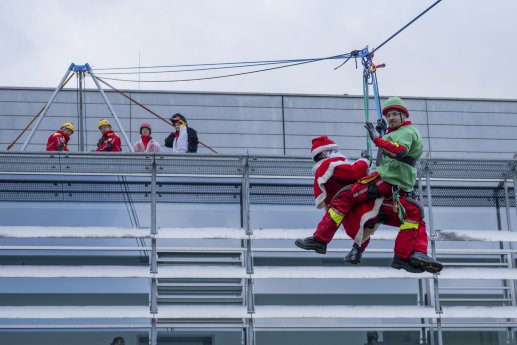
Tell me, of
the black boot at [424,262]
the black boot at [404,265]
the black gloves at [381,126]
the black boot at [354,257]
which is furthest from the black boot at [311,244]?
the black gloves at [381,126]

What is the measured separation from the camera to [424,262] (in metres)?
8.66

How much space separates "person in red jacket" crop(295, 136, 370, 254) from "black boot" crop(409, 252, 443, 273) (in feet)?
2.30

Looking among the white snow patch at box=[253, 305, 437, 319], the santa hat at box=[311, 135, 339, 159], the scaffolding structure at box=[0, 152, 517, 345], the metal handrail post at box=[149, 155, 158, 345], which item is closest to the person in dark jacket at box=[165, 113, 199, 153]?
the scaffolding structure at box=[0, 152, 517, 345]

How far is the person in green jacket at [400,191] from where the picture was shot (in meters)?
8.53

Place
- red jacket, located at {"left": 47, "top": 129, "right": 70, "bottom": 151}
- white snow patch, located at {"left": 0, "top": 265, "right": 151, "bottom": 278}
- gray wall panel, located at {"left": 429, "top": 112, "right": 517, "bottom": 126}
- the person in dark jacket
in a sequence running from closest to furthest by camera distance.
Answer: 1. white snow patch, located at {"left": 0, "top": 265, "right": 151, "bottom": 278}
2. the person in dark jacket
3. red jacket, located at {"left": 47, "top": 129, "right": 70, "bottom": 151}
4. gray wall panel, located at {"left": 429, "top": 112, "right": 517, "bottom": 126}

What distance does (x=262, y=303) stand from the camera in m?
14.8

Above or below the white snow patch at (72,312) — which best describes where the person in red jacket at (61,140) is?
above

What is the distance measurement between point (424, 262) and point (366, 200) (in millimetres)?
722

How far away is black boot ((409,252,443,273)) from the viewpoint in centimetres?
866

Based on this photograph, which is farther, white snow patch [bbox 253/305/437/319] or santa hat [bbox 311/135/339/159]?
white snow patch [bbox 253/305/437/319]

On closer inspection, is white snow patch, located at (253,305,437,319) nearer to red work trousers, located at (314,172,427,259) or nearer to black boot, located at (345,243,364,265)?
black boot, located at (345,243,364,265)

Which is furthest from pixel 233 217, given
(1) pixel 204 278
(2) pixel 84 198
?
(2) pixel 84 198

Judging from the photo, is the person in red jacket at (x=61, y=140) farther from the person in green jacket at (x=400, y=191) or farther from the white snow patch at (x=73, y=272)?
the person in green jacket at (x=400, y=191)

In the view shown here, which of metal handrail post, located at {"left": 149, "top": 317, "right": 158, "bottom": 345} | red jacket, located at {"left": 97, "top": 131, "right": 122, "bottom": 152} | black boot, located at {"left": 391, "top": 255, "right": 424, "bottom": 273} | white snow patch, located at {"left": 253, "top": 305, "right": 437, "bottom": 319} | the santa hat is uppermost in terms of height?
red jacket, located at {"left": 97, "top": 131, "right": 122, "bottom": 152}
